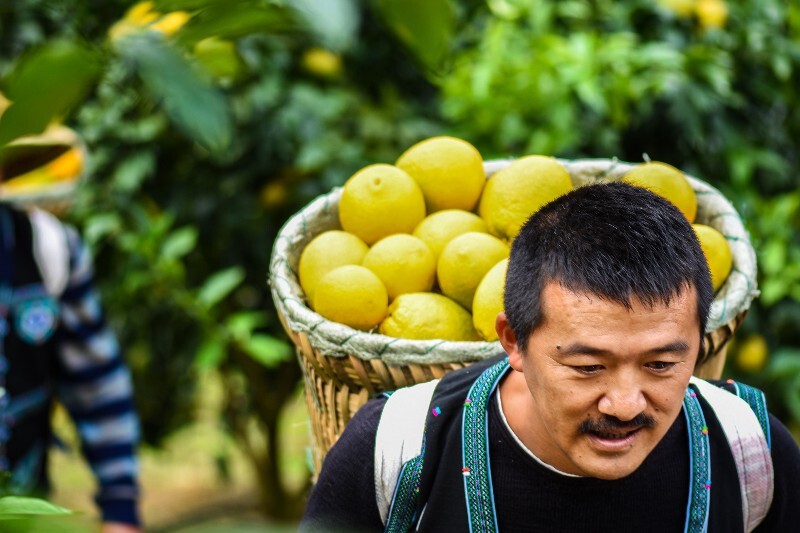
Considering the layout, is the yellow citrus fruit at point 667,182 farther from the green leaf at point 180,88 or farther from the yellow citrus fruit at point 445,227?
the green leaf at point 180,88

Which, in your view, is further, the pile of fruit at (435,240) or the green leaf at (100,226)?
the green leaf at (100,226)

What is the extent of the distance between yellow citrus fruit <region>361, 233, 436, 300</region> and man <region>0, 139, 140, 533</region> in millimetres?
979

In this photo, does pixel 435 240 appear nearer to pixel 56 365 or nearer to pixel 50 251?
pixel 50 251

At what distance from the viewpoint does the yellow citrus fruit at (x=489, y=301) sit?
1.68 m

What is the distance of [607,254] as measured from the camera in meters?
1.33

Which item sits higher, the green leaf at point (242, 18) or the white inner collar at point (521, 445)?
the green leaf at point (242, 18)

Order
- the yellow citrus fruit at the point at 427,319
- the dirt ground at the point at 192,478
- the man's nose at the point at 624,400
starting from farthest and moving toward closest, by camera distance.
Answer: the dirt ground at the point at 192,478
the yellow citrus fruit at the point at 427,319
the man's nose at the point at 624,400

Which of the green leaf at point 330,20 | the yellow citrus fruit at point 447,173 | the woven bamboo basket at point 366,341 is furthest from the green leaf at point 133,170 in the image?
the green leaf at point 330,20

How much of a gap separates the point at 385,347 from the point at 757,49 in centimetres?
234

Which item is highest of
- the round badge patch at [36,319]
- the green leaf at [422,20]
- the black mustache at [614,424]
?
the green leaf at [422,20]

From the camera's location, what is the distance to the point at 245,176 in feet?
10.6

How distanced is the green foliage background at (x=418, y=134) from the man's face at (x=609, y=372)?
1.74m

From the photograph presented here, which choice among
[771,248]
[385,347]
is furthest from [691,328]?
[771,248]

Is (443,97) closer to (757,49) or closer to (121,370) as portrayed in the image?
(757,49)
